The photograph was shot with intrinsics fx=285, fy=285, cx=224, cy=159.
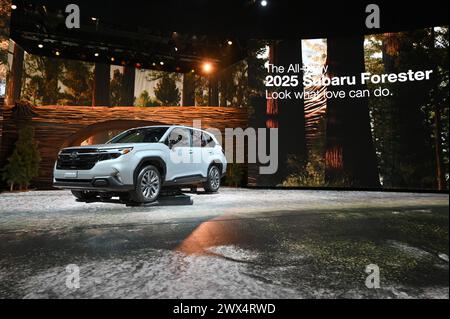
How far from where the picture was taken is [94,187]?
4.66 metres

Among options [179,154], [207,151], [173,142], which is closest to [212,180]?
[207,151]

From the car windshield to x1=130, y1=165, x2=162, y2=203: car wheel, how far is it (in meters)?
0.69

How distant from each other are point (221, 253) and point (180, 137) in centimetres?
375

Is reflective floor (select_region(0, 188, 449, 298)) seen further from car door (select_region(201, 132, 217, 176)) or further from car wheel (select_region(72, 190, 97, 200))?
car door (select_region(201, 132, 217, 176))

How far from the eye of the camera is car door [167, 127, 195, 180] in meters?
5.62

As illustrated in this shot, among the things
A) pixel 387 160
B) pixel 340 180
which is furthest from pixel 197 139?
pixel 387 160

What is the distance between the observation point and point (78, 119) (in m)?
8.42

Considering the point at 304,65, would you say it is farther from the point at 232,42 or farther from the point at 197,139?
the point at 197,139

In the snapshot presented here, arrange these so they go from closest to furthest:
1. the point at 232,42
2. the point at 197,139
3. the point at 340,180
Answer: the point at 197,139
the point at 340,180
the point at 232,42

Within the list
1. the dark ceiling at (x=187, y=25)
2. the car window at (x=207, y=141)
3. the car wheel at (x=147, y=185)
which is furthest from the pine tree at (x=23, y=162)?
the car window at (x=207, y=141)

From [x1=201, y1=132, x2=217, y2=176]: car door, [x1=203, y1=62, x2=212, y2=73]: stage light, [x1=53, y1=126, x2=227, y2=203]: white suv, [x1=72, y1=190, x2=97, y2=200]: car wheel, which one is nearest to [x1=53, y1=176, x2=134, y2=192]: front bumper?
[x1=53, y1=126, x2=227, y2=203]: white suv

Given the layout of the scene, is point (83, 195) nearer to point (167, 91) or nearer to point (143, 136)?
point (143, 136)

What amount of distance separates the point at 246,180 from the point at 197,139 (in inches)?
116

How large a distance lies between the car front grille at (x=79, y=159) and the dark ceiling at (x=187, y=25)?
5141mm
